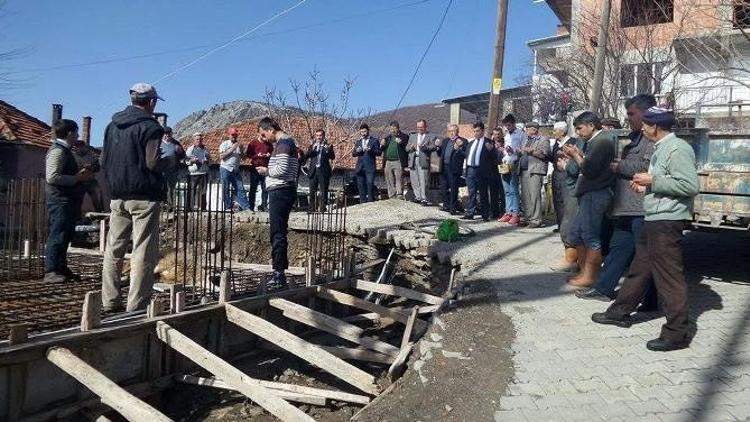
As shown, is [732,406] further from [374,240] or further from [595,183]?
[374,240]

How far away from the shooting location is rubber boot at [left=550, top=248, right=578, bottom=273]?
6516 mm

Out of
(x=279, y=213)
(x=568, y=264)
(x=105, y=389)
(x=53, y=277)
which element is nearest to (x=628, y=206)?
(x=568, y=264)

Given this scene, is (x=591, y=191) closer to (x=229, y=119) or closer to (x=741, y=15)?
(x=741, y=15)

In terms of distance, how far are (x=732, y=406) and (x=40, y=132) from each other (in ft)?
74.9

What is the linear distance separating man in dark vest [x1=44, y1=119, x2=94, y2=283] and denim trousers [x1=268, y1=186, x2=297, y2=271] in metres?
1.97

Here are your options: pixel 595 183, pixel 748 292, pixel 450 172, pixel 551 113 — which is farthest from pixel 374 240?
pixel 551 113

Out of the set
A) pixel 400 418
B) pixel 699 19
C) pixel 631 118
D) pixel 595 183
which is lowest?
pixel 400 418

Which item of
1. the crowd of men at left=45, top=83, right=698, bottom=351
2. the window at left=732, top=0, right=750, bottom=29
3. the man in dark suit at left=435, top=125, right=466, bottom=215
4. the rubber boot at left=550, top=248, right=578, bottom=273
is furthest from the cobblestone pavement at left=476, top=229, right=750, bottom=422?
the man in dark suit at left=435, top=125, right=466, bottom=215

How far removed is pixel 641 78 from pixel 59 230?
618 inches

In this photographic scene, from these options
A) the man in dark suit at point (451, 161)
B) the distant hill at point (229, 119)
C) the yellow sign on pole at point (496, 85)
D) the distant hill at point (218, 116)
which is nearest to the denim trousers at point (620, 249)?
the man in dark suit at point (451, 161)

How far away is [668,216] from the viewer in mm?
4094

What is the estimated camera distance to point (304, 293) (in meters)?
6.60

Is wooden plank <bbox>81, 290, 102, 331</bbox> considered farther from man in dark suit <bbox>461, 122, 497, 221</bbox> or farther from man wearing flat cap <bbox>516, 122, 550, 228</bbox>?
man in dark suit <bbox>461, 122, 497, 221</bbox>

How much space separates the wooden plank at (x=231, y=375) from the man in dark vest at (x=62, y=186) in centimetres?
209
